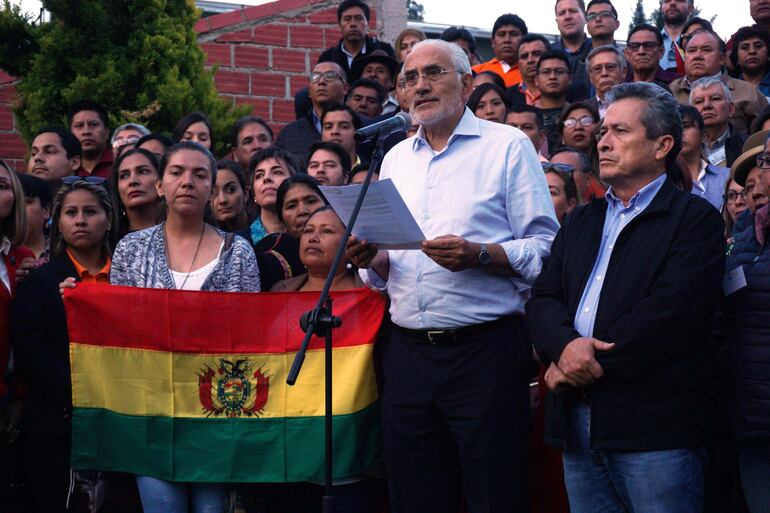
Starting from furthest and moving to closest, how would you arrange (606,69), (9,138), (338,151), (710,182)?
(9,138) < (606,69) < (710,182) < (338,151)

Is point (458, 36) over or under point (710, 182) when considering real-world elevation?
over

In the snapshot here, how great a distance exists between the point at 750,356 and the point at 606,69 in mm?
5145

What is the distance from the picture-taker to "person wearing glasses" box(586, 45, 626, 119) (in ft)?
29.2

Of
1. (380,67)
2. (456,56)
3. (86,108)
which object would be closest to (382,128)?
(456,56)

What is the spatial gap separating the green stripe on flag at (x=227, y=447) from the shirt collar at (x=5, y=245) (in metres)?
1.12

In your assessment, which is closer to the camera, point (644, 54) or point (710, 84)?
point (710, 84)

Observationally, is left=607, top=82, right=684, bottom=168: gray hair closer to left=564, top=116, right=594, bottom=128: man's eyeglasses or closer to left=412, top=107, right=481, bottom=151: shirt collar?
left=412, top=107, right=481, bottom=151: shirt collar

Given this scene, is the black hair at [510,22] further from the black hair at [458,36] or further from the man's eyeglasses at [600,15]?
the man's eyeglasses at [600,15]

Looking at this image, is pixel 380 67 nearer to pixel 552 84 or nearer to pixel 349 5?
pixel 349 5

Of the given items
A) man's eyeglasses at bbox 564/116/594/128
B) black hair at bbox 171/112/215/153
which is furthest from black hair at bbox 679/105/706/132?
black hair at bbox 171/112/215/153

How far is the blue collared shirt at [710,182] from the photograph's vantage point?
288 inches

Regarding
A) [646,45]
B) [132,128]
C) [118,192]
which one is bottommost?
[118,192]

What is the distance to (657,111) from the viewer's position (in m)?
4.32

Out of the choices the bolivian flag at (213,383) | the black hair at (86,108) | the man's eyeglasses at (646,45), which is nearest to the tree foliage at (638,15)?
the man's eyeglasses at (646,45)
